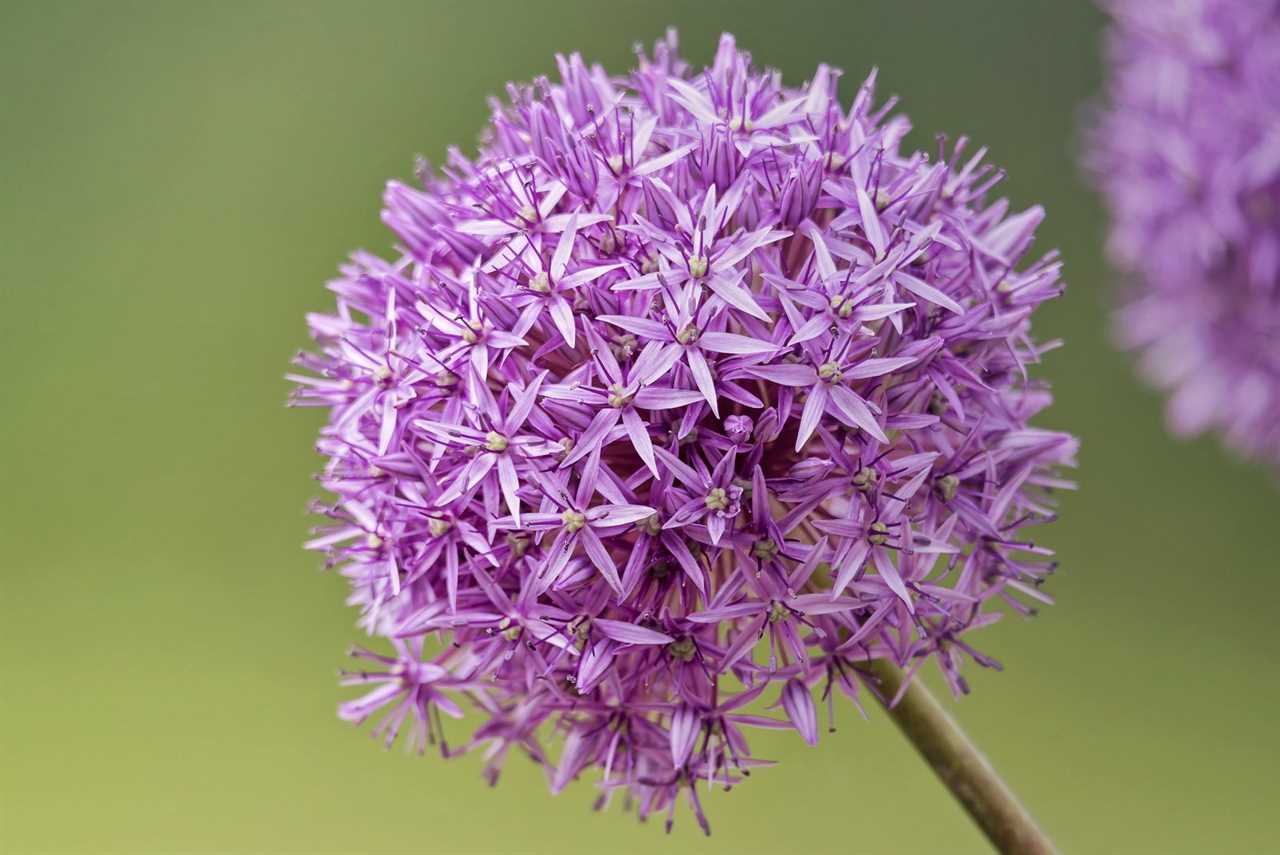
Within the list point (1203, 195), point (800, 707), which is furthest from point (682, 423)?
point (1203, 195)

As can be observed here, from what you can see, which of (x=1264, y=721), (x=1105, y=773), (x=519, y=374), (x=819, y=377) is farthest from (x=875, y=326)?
(x=1264, y=721)

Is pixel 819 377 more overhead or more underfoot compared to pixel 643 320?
more underfoot

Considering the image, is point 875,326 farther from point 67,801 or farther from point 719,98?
point 67,801

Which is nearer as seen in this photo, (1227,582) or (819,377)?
(819,377)

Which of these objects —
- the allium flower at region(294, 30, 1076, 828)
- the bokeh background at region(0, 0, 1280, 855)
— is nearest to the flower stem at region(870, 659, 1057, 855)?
the allium flower at region(294, 30, 1076, 828)

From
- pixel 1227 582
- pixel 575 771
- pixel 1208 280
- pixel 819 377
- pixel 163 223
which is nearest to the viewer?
pixel 819 377

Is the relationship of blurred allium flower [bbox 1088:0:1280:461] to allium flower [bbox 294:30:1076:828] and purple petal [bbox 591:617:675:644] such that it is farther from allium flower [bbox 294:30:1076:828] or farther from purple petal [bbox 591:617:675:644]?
purple petal [bbox 591:617:675:644]
